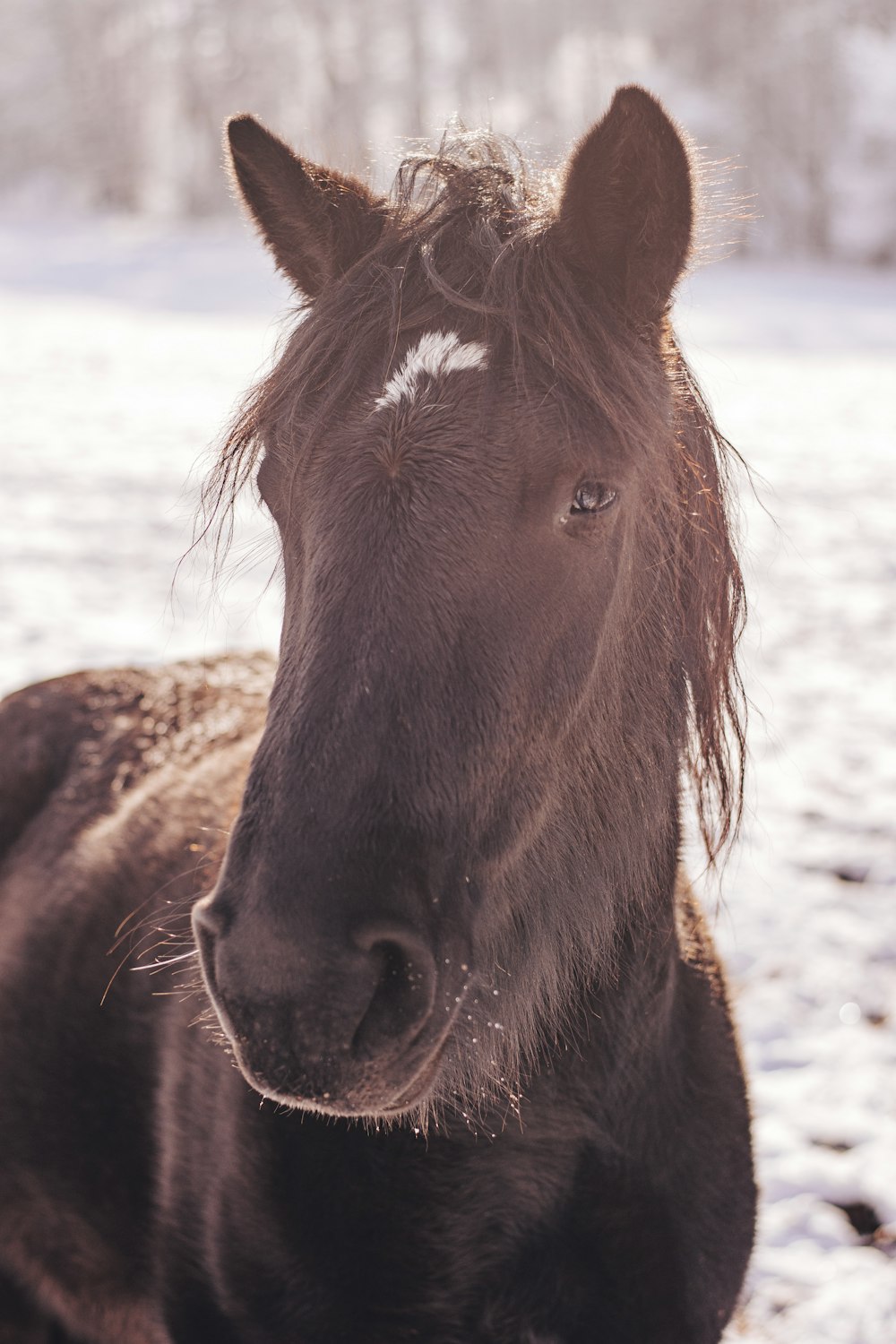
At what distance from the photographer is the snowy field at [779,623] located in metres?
2.98

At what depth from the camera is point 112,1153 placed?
255 cm

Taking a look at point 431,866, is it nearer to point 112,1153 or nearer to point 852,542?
point 112,1153

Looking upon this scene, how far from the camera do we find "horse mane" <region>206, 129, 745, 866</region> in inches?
68.7

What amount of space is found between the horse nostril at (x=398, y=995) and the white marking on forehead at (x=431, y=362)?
2.65 feet

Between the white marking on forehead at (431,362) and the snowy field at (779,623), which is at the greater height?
the white marking on forehead at (431,362)

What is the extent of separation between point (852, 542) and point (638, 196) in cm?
774

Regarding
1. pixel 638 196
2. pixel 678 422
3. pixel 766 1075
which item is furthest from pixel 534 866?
pixel 766 1075

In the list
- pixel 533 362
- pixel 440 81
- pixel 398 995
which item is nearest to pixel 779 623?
pixel 533 362

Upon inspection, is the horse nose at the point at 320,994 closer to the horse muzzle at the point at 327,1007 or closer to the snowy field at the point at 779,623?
the horse muzzle at the point at 327,1007

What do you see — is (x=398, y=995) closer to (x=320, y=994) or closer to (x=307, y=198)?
(x=320, y=994)

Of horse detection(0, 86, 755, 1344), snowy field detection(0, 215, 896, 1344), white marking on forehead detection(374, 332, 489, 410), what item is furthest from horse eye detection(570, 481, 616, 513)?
snowy field detection(0, 215, 896, 1344)

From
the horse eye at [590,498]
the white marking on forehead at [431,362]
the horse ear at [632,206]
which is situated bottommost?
the horse eye at [590,498]

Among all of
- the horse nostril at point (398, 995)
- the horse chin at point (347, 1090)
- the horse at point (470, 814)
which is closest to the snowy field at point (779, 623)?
the horse at point (470, 814)

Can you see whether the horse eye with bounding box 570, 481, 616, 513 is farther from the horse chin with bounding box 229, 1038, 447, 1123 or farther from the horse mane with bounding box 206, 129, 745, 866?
the horse chin with bounding box 229, 1038, 447, 1123
